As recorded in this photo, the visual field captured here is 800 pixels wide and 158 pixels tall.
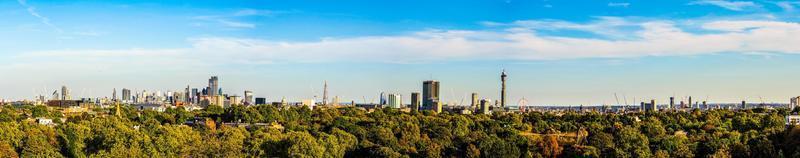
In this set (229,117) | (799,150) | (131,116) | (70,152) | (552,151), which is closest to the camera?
(799,150)

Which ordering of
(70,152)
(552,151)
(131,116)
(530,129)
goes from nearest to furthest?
(70,152) → (552,151) → (530,129) → (131,116)

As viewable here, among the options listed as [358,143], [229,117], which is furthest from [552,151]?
[229,117]

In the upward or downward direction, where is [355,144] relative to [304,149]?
downward

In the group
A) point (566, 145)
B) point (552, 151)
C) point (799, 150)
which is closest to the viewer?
point (799, 150)

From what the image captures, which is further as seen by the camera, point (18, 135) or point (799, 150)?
point (18, 135)

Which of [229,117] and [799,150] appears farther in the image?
[229,117]

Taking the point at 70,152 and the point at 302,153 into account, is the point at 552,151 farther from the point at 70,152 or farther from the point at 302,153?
the point at 70,152

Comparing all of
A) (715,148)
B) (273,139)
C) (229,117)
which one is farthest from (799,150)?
(229,117)

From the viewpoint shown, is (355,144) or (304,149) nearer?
(304,149)

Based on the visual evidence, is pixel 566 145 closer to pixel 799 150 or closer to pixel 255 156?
pixel 799 150
